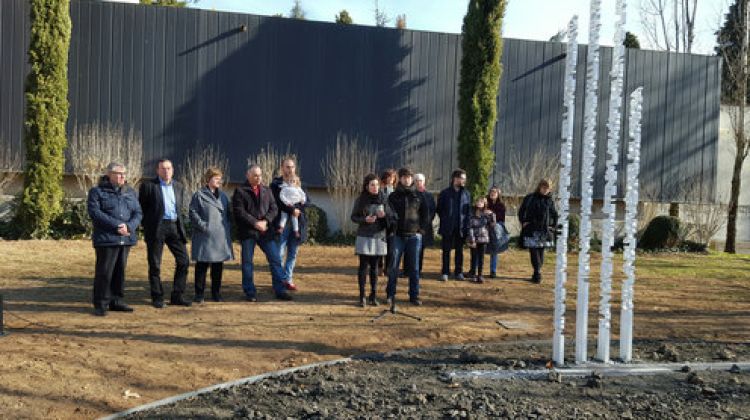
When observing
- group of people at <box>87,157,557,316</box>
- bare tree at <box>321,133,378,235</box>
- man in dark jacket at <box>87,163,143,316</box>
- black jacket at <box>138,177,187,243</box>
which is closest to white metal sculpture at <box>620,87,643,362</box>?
group of people at <box>87,157,557,316</box>

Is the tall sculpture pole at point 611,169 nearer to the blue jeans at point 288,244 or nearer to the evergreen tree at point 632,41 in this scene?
the blue jeans at point 288,244

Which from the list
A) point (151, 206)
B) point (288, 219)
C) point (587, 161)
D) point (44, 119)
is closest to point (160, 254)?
point (151, 206)

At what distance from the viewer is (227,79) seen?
1628 centimetres

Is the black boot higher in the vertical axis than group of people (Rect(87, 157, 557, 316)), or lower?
lower

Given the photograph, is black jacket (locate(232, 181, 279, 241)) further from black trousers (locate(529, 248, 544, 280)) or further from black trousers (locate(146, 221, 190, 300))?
black trousers (locate(529, 248, 544, 280))

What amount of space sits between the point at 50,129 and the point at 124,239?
872 centimetres

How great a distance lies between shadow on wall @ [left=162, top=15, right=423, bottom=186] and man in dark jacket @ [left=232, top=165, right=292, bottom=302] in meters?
8.53

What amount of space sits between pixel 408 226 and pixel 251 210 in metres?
1.90

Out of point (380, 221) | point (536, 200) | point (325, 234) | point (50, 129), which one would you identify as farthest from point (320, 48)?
point (380, 221)

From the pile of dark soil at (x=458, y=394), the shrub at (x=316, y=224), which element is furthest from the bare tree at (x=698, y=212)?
the pile of dark soil at (x=458, y=394)

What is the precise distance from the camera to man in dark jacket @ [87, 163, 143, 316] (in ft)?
22.3

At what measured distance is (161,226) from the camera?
729 cm

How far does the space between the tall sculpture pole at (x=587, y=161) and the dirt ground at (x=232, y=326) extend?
129cm

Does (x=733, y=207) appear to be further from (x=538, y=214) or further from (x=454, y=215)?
(x=454, y=215)
